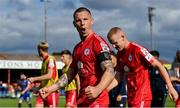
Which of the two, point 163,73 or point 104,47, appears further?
point 163,73

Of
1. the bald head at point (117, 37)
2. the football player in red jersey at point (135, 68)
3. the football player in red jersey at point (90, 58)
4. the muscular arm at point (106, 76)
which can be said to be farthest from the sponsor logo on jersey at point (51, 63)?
the muscular arm at point (106, 76)

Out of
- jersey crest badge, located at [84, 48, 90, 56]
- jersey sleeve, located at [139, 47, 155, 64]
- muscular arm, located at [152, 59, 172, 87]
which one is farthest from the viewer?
jersey sleeve, located at [139, 47, 155, 64]

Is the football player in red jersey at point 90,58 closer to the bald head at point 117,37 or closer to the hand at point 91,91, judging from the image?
the hand at point 91,91

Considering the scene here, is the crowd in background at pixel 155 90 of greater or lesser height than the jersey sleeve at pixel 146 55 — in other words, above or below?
below

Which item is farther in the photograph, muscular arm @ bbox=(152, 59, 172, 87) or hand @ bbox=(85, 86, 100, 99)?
muscular arm @ bbox=(152, 59, 172, 87)

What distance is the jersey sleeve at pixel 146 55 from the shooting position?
8805 millimetres

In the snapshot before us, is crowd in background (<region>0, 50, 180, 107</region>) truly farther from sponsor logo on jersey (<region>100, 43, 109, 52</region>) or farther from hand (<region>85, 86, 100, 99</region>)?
hand (<region>85, 86, 100, 99</region>)

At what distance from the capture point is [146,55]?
8867 mm

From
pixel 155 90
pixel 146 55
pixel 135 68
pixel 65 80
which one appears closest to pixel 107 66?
pixel 65 80

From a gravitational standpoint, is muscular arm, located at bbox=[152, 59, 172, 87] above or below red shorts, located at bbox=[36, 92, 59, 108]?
above

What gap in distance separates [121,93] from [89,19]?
6760mm

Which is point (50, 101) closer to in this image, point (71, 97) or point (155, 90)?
point (71, 97)

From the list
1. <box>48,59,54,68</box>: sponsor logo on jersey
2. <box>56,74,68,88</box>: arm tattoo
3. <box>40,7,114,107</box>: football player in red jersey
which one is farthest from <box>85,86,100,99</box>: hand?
<box>48,59,54,68</box>: sponsor logo on jersey

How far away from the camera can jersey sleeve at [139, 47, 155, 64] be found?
8805 mm
